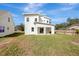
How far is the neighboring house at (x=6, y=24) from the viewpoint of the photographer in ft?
21.2

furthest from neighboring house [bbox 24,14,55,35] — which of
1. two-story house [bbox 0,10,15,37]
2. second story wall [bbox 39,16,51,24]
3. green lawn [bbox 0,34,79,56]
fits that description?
two-story house [bbox 0,10,15,37]

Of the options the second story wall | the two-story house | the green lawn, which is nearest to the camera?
the green lawn

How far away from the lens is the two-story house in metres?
6.45

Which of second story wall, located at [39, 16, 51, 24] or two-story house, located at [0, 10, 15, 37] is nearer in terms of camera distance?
second story wall, located at [39, 16, 51, 24]

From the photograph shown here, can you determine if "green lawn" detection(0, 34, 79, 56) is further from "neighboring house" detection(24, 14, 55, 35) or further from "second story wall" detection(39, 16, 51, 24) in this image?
"second story wall" detection(39, 16, 51, 24)

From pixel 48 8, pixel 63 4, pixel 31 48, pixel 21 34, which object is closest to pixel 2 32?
pixel 21 34

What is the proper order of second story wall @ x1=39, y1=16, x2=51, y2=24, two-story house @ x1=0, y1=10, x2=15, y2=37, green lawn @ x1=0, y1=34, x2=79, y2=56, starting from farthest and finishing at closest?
two-story house @ x1=0, y1=10, x2=15, y2=37 → second story wall @ x1=39, y1=16, x2=51, y2=24 → green lawn @ x1=0, y1=34, x2=79, y2=56

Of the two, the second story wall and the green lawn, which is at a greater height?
the second story wall

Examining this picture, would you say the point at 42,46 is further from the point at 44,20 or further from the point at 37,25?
the point at 44,20

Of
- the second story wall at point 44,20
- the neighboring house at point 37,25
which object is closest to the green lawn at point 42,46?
the neighboring house at point 37,25

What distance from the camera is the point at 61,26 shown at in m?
6.00

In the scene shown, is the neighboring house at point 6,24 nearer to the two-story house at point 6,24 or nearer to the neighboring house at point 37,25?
the two-story house at point 6,24

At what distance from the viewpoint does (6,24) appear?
7172mm

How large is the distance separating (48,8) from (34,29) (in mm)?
800
